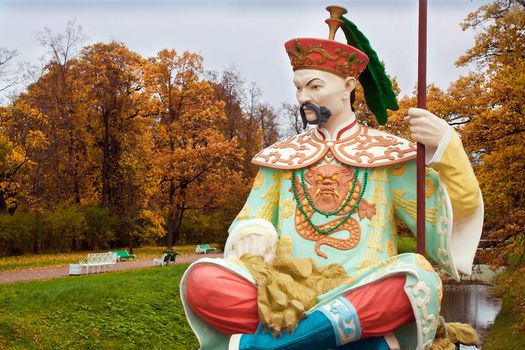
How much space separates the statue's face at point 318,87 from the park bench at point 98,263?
11559 mm

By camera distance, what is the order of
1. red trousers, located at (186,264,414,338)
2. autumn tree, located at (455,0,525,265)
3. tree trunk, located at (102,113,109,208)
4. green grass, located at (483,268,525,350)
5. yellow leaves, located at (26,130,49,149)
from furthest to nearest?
tree trunk, located at (102,113,109,208), yellow leaves, located at (26,130,49,149), green grass, located at (483,268,525,350), autumn tree, located at (455,0,525,265), red trousers, located at (186,264,414,338)

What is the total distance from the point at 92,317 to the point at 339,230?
6126mm

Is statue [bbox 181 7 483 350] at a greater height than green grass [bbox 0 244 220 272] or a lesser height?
greater

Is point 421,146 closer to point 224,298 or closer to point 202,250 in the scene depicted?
point 224,298

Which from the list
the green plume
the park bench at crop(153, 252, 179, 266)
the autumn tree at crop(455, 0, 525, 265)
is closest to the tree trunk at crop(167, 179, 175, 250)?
the park bench at crop(153, 252, 179, 266)

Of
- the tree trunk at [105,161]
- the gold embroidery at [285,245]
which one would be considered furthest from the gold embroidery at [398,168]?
the tree trunk at [105,161]

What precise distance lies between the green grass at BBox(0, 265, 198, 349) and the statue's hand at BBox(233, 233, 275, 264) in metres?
5.24

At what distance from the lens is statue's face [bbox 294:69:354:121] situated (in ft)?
12.7

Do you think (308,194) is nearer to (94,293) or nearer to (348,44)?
A: (348,44)

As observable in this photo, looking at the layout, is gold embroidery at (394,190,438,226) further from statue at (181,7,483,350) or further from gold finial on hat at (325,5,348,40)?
gold finial on hat at (325,5,348,40)

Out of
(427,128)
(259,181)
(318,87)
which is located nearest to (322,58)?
(318,87)

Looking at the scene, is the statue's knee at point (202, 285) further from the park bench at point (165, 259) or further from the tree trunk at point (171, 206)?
the tree trunk at point (171, 206)

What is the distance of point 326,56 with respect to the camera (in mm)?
3818

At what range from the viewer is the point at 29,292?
9219mm
